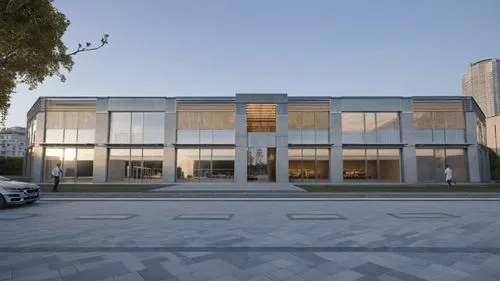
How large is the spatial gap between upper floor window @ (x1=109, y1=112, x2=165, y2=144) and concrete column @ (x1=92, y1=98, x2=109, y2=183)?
24.5 inches

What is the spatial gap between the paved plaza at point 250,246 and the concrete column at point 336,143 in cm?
1805

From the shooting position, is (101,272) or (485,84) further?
(485,84)

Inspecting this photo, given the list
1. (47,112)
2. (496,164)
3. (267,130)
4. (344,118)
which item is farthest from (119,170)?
(496,164)

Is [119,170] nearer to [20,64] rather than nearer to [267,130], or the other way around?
[267,130]

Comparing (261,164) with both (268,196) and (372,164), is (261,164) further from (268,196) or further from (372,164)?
(268,196)

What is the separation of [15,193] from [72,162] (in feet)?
61.4

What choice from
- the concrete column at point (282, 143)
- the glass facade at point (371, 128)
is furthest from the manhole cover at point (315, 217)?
the glass facade at point (371, 128)

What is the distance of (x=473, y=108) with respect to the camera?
3084 centimetres

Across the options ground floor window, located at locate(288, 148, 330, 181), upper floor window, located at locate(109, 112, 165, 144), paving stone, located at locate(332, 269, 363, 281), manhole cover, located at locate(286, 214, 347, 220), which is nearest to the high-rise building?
ground floor window, located at locate(288, 148, 330, 181)

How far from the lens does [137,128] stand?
30547mm

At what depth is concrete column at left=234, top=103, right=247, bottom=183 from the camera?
1148 inches

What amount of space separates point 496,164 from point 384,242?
33.4 meters

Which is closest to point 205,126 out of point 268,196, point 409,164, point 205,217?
point 268,196

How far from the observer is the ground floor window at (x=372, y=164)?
29.9 metres
